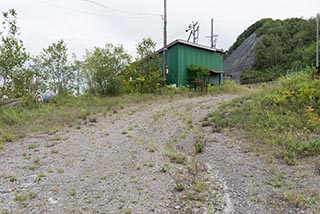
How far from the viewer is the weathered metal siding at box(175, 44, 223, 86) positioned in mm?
11999

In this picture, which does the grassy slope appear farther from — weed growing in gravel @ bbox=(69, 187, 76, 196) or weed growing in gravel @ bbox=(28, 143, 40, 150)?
weed growing in gravel @ bbox=(69, 187, 76, 196)

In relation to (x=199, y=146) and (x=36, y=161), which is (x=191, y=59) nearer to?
(x=199, y=146)

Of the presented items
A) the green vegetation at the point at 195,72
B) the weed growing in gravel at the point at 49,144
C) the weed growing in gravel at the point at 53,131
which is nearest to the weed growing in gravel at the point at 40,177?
the weed growing in gravel at the point at 49,144

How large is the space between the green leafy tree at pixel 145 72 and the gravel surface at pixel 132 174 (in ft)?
17.1

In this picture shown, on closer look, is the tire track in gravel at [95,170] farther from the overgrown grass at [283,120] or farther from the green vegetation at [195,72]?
the green vegetation at [195,72]

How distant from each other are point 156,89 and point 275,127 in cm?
628

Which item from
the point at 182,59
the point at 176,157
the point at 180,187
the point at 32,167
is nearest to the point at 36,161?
the point at 32,167

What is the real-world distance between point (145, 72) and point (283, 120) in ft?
21.7

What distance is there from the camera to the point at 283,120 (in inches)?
165

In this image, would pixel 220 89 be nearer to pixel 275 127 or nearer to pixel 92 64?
A: pixel 92 64

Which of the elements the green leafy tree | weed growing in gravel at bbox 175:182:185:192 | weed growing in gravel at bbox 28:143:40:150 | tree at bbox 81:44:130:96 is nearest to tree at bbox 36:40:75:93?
tree at bbox 81:44:130:96

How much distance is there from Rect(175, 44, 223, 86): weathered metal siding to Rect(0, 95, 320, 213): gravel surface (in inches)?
299

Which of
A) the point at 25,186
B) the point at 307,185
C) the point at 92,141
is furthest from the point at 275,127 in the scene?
the point at 25,186

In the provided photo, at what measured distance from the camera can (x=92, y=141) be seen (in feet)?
13.7
